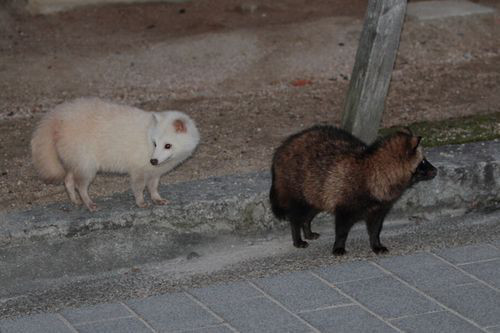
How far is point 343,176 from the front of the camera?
6.41 m

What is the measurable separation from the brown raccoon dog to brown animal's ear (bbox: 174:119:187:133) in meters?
0.66

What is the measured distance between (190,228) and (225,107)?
2434mm

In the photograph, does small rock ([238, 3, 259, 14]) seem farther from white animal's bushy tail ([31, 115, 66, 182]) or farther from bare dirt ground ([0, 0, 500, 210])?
white animal's bushy tail ([31, 115, 66, 182])

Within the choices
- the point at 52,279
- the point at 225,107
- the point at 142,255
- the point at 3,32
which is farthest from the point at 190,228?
the point at 3,32

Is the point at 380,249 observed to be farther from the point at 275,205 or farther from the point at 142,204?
the point at 142,204

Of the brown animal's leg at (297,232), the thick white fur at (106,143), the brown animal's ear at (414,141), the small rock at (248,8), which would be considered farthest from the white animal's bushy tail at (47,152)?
the small rock at (248,8)

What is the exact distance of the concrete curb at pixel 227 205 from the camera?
6406 mm

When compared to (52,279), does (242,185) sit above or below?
above

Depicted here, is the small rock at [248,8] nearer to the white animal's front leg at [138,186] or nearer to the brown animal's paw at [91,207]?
the white animal's front leg at [138,186]

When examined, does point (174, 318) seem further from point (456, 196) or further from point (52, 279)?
point (456, 196)

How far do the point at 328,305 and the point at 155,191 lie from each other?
5.51 ft

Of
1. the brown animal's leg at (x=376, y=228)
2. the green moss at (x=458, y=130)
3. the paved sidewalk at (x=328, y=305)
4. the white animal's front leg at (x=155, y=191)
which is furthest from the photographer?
the green moss at (x=458, y=130)

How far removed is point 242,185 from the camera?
694cm

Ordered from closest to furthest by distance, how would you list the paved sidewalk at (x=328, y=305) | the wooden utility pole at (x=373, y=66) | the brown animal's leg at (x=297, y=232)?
the paved sidewalk at (x=328, y=305) → the brown animal's leg at (x=297, y=232) → the wooden utility pole at (x=373, y=66)
